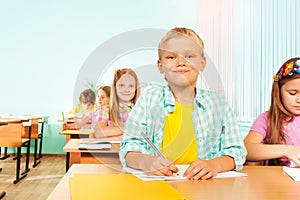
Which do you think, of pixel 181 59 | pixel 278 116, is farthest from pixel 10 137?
pixel 181 59

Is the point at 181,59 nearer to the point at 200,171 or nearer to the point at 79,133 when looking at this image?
the point at 200,171

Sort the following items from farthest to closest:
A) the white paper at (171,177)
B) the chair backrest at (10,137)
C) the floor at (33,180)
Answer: the chair backrest at (10,137) < the floor at (33,180) < the white paper at (171,177)

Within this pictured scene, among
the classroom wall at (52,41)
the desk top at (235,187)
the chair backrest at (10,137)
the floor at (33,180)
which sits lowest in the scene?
the floor at (33,180)

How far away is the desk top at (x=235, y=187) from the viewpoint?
2.21 feet

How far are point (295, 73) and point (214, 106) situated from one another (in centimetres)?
48

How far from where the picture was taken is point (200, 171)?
2.72 ft

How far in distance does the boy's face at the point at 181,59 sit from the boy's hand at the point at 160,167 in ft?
0.78

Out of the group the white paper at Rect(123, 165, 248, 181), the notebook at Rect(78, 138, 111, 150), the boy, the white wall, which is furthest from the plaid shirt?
the white wall

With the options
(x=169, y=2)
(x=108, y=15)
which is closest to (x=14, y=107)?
(x=108, y=15)

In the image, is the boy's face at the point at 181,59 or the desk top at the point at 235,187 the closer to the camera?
the desk top at the point at 235,187

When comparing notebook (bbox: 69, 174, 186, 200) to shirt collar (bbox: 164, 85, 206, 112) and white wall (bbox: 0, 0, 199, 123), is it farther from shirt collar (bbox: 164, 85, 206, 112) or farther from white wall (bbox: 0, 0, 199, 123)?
white wall (bbox: 0, 0, 199, 123)

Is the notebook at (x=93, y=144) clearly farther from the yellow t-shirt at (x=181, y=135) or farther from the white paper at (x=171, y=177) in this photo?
Answer: the white paper at (x=171, y=177)

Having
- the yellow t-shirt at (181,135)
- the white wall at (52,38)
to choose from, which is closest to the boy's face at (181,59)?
the yellow t-shirt at (181,135)

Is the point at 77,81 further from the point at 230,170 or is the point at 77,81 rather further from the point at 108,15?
the point at 108,15
